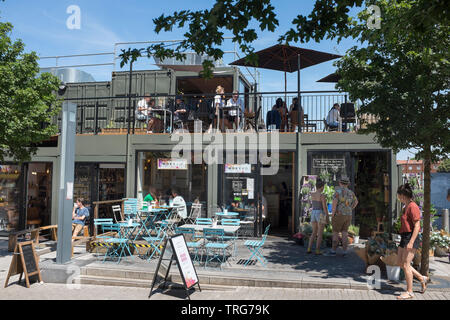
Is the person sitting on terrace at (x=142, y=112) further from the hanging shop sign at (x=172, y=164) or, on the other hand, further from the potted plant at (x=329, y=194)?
the potted plant at (x=329, y=194)

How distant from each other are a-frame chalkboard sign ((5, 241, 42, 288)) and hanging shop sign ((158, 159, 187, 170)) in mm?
5131

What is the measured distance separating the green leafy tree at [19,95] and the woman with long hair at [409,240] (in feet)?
26.2

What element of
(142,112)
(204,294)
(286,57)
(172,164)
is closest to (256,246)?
(204,294)

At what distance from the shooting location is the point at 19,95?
8.43m

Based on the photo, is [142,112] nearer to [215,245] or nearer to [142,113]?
[142,113]

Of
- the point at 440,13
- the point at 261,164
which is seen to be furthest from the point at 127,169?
the point at 440,13

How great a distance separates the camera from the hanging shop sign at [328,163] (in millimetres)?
10578

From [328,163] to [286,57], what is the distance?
11.6 ft

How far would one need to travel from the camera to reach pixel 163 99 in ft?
44.1

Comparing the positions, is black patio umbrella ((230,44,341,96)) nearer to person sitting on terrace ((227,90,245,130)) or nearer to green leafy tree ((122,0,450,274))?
person sitting on terrace ((227,90,245,130))

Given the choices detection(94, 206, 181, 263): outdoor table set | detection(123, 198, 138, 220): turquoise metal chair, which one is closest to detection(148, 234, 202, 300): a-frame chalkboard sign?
detection(94, 206, 181, 263): outdoor table set

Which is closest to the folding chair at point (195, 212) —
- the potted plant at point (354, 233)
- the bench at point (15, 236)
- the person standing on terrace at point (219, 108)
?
the person standing on terrace at point (219, 108)
